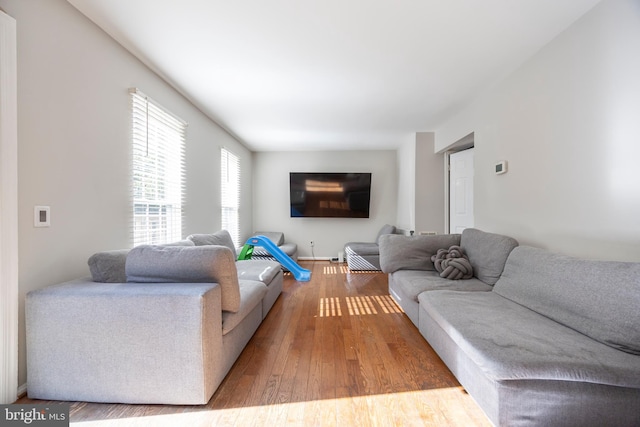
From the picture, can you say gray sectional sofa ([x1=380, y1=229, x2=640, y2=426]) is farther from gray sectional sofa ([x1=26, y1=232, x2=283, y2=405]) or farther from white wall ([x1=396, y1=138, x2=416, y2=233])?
white wall ([x1=396, y1=138, x2=416, y2=233])

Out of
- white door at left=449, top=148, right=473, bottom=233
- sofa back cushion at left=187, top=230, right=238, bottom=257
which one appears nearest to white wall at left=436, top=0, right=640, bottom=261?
white door at left=449, top=148, right=473, bottom=233

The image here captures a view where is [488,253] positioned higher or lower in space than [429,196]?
lower

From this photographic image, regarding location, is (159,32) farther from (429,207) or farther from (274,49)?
(429,207)

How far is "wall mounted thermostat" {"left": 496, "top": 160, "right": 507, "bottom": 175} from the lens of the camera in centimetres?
296

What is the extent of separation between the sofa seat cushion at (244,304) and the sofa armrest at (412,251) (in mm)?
1460

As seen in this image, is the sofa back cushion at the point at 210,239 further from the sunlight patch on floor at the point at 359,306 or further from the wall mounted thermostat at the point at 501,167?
the wall mounted thermostat at the point at 501,167

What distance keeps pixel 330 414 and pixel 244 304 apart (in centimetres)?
90

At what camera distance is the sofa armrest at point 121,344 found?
4.94 ft

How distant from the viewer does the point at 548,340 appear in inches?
57.1

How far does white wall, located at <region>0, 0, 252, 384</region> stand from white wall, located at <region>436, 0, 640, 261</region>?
3.51 metres

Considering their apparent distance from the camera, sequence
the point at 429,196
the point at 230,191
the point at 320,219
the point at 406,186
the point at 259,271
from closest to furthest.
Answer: the point at 259,271 → the point at 429,196 → the point at 230,191 → the point at 406,186 → the point at 320,219

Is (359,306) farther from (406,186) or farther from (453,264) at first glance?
(406,186)

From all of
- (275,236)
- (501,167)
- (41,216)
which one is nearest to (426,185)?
(501,167)

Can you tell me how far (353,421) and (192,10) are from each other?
2672mm
